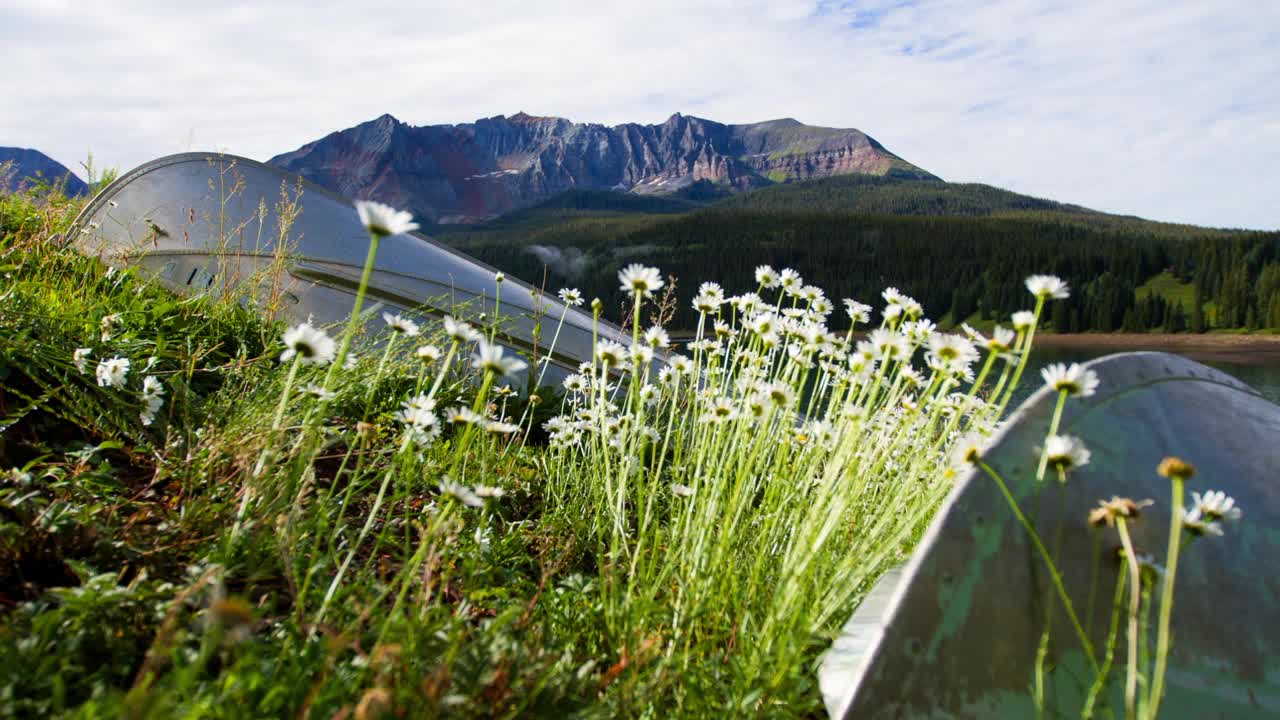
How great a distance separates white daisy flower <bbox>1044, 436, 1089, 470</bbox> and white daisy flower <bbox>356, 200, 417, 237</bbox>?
1311mm

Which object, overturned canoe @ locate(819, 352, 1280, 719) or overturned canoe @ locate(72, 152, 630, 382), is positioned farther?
overturned canoe @ locate(72, 152, 630, 382)

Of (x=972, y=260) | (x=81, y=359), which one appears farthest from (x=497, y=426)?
(x=972, y=260)

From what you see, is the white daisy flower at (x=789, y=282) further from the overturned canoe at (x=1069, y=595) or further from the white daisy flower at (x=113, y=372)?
the white daisy flower at (x=113, y=372)

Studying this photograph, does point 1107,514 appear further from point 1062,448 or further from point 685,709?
point 685,709

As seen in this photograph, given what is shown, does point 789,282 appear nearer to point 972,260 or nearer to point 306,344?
point 306,344

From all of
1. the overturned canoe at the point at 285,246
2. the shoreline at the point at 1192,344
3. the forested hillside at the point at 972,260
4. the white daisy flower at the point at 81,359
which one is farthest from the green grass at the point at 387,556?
the shoreline at the point at 1192,344

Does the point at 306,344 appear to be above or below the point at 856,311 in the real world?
below

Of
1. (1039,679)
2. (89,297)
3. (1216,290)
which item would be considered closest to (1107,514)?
(1039,679)

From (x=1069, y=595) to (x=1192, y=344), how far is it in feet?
293

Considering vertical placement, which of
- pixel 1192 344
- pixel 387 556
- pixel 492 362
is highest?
pixel 492 362

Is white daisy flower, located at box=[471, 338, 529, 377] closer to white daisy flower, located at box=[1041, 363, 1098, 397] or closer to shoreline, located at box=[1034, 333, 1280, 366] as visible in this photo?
white daisy flower, located at box=[1041, 363, 1098, 397]

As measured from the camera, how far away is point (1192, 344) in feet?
236

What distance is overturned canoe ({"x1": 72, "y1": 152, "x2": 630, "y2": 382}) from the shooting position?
595 cm

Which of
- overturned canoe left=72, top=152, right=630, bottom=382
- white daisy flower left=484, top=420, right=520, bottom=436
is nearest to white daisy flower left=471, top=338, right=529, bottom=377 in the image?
white daisy flower left=484, top=420, right=520, bottom=436
